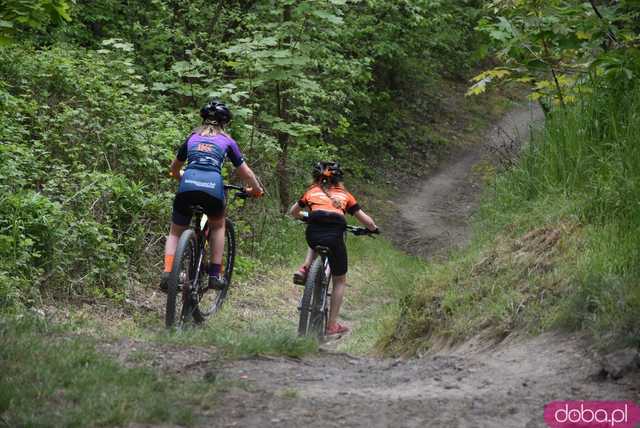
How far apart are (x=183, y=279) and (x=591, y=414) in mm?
4225

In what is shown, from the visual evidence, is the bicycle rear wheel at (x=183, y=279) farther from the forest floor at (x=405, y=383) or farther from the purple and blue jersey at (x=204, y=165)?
the forest floor at (x=405, y=383)

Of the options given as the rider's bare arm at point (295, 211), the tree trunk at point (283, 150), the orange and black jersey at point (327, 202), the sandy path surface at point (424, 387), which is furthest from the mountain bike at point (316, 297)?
the tree trunk at point (283, 150)

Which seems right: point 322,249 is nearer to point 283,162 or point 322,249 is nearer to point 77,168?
point 77,168

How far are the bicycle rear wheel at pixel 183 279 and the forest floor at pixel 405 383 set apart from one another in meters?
1.44

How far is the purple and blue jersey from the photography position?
785 cm

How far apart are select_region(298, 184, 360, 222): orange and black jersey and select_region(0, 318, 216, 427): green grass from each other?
367cm

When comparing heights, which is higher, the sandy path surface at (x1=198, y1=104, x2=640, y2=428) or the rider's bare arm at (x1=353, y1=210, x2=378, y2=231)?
the rider's bare arm at (x1=353, y1=210, x2=378, y2=231)

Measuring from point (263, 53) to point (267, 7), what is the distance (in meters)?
2.81

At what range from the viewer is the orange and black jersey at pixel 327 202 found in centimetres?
887

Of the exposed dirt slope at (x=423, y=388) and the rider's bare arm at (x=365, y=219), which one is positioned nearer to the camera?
the exposed dirt slope at (x=423, y=388)

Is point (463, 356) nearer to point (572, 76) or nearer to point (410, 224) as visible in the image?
point (572, 76)

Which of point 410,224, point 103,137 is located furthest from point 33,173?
point 410,224

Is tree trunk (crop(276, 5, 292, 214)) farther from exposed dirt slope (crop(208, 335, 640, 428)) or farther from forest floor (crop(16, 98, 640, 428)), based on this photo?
exposed dirt slope (crop(208, 335, 640, 428))

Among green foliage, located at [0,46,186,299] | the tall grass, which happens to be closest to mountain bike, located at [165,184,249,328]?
green foliage, located at [0,46,186,299]
